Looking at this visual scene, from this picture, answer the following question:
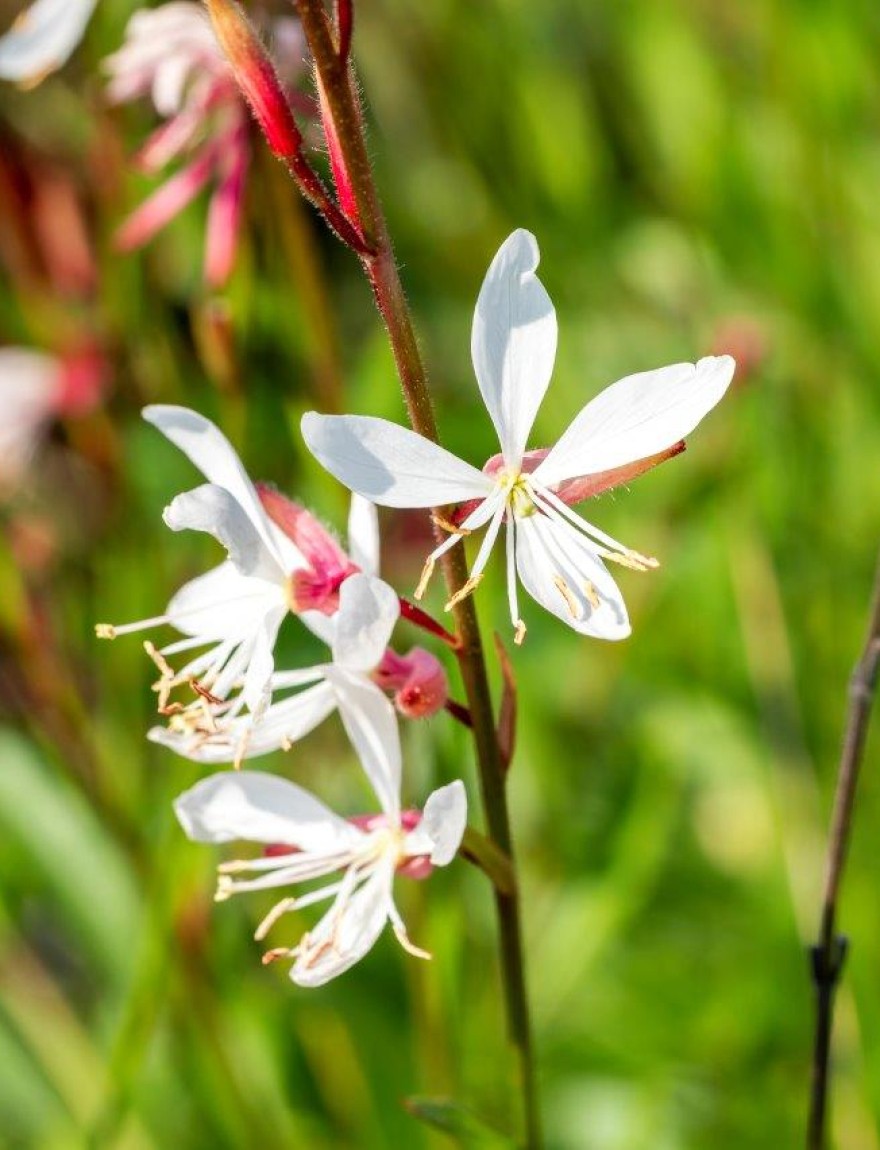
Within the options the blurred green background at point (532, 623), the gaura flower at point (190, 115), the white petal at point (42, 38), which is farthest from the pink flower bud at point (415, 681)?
the white petal at point (42, 38)

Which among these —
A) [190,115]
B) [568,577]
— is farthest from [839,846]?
[190,115]

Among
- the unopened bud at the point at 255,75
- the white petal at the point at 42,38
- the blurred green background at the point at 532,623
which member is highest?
the white petal at the point at 42,38

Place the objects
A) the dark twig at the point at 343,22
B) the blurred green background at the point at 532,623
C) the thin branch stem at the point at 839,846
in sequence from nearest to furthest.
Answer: the dark twig at the point at 343,22, the thin branch stem at the point at 839,846, the blurred green background at the point at 532,623

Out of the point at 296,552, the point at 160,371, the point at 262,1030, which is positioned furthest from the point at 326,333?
the point at 262,1030

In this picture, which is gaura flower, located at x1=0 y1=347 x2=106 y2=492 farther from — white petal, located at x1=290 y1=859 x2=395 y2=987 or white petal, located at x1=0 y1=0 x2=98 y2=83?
white petal, located at x1=290 y1=859 x2=395 y2=987

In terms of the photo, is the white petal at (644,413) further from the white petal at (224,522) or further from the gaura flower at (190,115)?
the gaura flower at (190,115)

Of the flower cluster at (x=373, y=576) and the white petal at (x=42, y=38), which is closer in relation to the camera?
the flower cluster at (x=373, y=576)

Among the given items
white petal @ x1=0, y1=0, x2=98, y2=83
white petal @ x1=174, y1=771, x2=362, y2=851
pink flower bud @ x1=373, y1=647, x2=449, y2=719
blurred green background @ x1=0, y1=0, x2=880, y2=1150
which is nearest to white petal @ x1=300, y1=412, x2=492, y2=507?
pink flower bud @ x1=373, y1=647, x2=449, y2=719

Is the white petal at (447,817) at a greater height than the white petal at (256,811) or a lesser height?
greater
